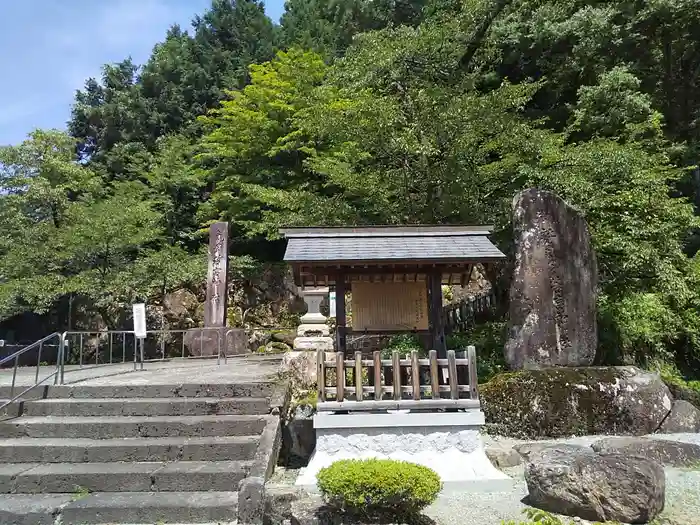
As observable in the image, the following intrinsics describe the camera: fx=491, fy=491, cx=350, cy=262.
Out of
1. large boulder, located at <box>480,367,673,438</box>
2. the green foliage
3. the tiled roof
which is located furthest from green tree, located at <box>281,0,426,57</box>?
large boulder, located at <box>480,367,673,438</box>

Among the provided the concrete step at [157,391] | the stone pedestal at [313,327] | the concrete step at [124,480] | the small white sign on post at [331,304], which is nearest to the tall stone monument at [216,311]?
the small white sign on post at [331,304]

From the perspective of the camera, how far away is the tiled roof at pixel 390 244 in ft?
25.9

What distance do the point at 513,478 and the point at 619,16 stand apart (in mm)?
18584

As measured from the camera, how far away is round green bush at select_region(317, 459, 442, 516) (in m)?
4.95

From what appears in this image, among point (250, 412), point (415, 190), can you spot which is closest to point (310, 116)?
point (415, 190)

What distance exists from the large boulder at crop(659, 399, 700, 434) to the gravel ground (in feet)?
5.76

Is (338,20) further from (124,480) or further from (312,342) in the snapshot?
(124,480)

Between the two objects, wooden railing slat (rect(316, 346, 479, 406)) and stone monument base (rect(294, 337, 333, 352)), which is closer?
wooden railing slat (rect(316, 346, 479, 406))

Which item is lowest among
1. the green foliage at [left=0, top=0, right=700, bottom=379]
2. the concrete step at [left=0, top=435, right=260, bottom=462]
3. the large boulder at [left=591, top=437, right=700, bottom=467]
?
the large boulder at [left=591, top=437, right=700, bottom=467]

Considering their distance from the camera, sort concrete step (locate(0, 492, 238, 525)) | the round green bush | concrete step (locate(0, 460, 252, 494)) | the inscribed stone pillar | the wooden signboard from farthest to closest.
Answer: the inscribed stone pillar < the wooden signboard < concrete step (locate(0, 460, 252, 494)) < concrete step (locate(0, 492, 238, 525)) < the round green bush

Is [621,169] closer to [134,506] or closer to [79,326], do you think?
[134,506]

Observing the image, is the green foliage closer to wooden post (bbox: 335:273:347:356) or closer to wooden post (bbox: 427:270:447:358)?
wooden post (bbox: 427:270:447:358)

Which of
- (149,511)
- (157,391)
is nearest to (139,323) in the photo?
(157,391)

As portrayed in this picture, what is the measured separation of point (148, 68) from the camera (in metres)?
30.9
